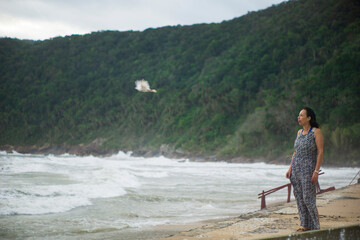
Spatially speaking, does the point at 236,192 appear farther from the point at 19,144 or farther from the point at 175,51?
the point at 19,144

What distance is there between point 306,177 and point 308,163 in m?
0.17

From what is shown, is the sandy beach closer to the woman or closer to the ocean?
the woman

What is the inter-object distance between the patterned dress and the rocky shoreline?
3792 cm

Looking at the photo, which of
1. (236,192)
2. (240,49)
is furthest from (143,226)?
(240,49)

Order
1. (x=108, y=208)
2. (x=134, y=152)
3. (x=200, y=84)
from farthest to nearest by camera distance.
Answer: (x=200, y=84)
(x=134, y=152)
(x=108, y=208)

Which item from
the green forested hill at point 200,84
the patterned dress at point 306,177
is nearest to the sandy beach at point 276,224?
the patterned dress at point 306,177

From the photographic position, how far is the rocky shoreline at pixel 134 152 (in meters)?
49.5

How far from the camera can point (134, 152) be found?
69625mm

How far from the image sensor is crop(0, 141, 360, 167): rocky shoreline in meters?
49.5

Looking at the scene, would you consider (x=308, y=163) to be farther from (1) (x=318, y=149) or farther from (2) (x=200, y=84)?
(2) (x=200, y=84)

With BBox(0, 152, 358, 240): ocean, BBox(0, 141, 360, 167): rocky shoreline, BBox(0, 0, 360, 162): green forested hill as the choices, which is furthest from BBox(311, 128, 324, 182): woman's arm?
→ BBox(0, 0, 360, 162): green forested hill

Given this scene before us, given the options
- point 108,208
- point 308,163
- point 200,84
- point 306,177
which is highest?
point 200,84

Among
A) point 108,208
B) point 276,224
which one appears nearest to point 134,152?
point 108,208

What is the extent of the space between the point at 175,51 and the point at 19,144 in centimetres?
3947
